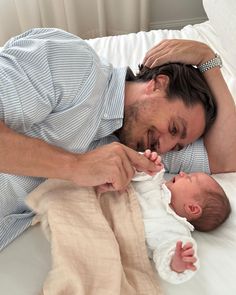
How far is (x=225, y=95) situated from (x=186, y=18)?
1589mm

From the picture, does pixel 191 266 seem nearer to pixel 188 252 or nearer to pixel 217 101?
pixel 188 252

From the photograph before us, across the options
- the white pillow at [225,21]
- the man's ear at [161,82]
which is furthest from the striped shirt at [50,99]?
the white pillow at [225,21]

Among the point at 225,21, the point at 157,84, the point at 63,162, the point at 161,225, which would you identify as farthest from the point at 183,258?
the point at 225,21

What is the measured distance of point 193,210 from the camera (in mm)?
1106

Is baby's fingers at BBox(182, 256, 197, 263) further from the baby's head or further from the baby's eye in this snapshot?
the baby's eye

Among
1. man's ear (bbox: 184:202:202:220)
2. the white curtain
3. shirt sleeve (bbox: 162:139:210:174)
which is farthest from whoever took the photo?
the white curtain

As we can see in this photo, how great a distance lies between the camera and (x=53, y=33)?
1194 millimetres

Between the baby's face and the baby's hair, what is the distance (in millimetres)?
22

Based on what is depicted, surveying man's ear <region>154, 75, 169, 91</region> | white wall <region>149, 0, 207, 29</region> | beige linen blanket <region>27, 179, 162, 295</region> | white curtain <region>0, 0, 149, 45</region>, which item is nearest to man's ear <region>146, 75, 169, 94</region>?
man's ear <region>154, 75, 169, 91</region>

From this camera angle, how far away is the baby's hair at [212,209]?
3.61 ft

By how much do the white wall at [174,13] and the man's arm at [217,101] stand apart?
1393 millimetres

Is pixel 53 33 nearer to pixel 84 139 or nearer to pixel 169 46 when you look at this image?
pixel 84 139

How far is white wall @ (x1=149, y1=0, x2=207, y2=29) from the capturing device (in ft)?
8.84

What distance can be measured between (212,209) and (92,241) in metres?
0.35
